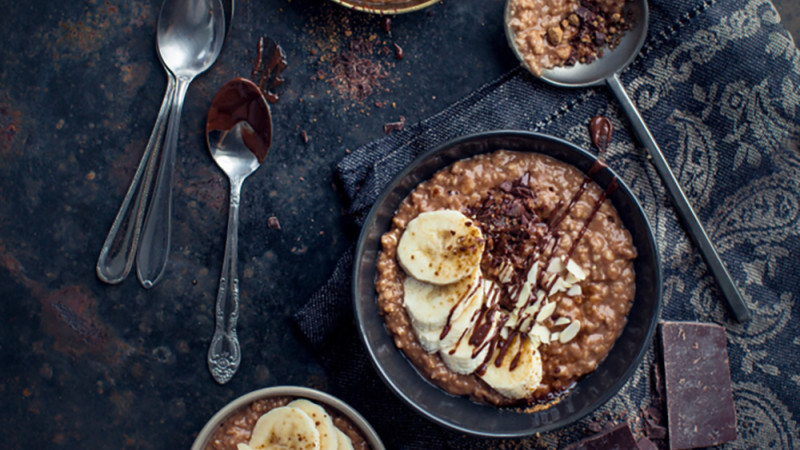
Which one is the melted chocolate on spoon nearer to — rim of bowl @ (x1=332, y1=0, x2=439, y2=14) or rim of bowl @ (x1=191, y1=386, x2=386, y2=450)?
rim of bowl @ (x1=332, y1=0, x2=439, y2=14)

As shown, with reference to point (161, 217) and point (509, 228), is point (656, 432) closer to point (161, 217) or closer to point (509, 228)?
point (509, 228)

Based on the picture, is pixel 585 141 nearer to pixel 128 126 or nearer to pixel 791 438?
pixel 791 438

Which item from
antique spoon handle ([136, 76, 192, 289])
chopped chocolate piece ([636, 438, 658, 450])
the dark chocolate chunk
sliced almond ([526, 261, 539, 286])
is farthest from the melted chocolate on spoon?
chopped chocolate piece ([636, 438, 658, 450])

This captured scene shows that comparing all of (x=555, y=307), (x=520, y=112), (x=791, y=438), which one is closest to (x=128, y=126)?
(x=520, y=112)

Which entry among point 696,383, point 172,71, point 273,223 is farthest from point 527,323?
point 172,71

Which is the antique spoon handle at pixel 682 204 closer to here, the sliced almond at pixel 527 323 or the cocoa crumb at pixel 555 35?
the cocoa crumb at pixel 555 35

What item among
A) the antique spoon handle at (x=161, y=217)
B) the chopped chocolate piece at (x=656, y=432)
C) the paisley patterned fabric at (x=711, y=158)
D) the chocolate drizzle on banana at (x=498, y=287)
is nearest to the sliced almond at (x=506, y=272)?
the chocolate drizzle on banana at (x=498, y=287)
